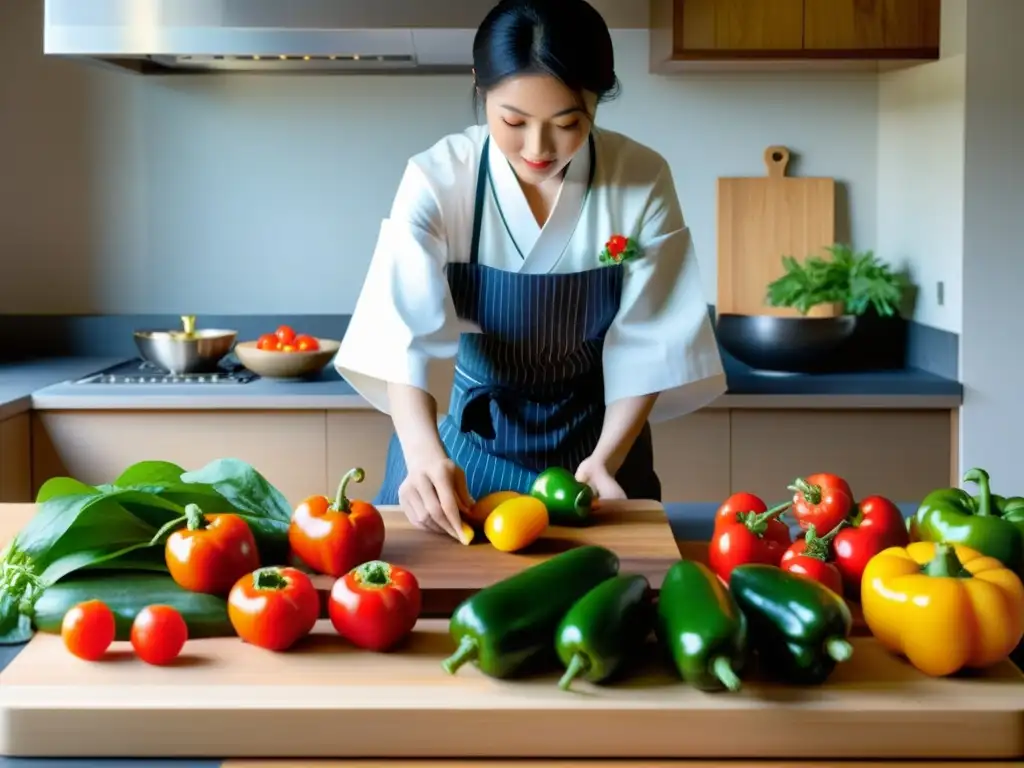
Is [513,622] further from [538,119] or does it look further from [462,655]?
[538,119]

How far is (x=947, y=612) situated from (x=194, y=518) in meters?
0.70

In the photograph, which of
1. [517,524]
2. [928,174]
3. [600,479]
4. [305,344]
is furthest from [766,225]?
[517,524]

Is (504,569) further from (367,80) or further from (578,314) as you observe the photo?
(367,80)

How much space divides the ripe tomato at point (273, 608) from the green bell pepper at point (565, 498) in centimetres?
46

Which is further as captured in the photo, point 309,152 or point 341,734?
point 309,152

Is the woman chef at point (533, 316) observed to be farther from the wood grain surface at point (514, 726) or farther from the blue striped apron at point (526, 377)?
the wood grain surface at point (514, 726)

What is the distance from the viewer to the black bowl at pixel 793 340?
2.96 m

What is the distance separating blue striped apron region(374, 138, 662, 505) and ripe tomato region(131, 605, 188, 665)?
0.87 metres

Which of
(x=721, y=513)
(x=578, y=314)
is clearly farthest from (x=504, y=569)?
(x=578, y=314)

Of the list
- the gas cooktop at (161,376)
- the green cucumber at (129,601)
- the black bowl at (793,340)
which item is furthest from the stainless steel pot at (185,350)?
the green cucumber at (129,601)

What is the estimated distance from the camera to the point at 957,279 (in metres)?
2.93

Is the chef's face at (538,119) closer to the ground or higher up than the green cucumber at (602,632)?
higher up

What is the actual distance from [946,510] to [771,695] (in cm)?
39

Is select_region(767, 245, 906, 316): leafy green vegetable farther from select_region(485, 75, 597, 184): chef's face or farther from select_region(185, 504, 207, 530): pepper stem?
select_region(185, 504, 207, 530): pepper stem
